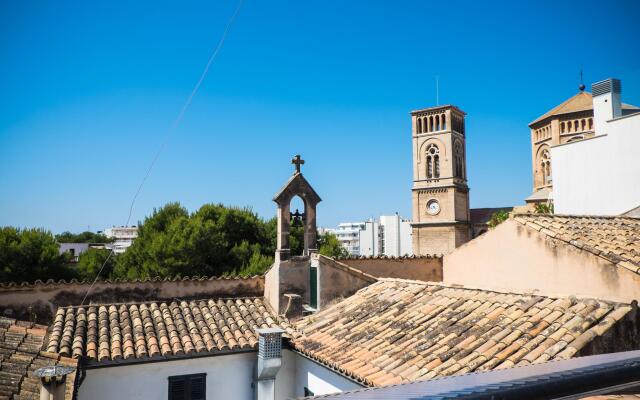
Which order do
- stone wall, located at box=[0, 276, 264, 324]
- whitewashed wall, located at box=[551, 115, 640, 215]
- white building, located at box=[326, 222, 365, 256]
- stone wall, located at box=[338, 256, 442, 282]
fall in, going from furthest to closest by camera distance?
white building, located at box=[326, 222, 365, 256] → stone wall, located at box=[338, 256, 442, 282] → whitewashed wall, located at box=[551, 115, 640, 215] → stone wall, located at box=[0, 276, 264, 324]

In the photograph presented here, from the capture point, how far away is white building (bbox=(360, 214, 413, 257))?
8406cm

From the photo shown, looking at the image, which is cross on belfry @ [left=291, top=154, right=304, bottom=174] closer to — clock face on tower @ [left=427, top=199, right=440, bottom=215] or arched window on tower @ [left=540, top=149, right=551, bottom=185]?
clock face on tower @ [left=427, top=199, right=440, bottom=215]

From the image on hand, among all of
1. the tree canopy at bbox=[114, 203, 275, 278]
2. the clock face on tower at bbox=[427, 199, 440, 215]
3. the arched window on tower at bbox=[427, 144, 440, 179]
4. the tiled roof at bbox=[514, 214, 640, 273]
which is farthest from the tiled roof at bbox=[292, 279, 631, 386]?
the arched window on tower at bbox=[427, 144, 440, 179]

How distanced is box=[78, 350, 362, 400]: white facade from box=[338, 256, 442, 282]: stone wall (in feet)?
17.2

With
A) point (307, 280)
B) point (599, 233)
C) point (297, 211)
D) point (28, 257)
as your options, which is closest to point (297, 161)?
point (297, 211)

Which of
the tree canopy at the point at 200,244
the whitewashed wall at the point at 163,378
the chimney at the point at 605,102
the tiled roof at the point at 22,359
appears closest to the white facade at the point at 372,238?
the tree canopy at the point at 200,244

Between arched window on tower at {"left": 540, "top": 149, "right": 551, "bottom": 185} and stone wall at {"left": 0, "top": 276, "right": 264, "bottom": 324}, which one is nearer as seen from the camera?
stone wall at {"left": 0, "top": 276, "right": 264, "bottom": 324}

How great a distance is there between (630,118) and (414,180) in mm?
45758

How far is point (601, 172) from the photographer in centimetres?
1511

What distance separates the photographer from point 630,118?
14.1 m

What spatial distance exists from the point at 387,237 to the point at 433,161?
29459mm

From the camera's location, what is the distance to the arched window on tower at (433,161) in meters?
59.5

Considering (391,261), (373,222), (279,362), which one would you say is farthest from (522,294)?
(373,222)

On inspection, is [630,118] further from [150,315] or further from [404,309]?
[150,315]
